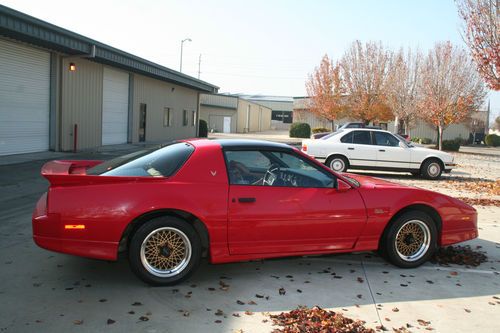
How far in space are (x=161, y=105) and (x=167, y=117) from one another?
1.52 metres

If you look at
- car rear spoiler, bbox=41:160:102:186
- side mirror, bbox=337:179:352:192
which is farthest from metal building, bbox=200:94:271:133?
side mirror, bbox=337:179:352:192

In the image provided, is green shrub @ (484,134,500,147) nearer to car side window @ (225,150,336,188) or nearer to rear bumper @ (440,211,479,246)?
rear bumper @ (440,211,479,246)

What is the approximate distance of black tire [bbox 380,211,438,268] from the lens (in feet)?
16.8

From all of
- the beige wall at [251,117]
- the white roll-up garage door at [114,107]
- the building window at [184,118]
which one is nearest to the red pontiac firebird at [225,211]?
the white roll-up garage door at [114,107]

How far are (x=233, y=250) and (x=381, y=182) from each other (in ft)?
7.03

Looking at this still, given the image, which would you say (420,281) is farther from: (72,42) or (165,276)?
(72,42)

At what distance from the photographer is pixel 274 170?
16.5ft

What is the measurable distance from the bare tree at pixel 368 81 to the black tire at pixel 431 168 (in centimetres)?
2240

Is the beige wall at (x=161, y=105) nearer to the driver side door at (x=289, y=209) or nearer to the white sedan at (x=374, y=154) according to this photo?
the white sedan at (x=374, y=154)

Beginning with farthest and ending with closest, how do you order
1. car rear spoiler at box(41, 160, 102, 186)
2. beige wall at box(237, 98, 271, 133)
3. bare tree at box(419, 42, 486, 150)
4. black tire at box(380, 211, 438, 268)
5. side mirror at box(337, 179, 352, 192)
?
beige wall at box(237, 98, 271, 133), bare tree at box(419, 42, 486, 150), black tire at box(380, 211, 438, 268), side mirror at box(337, 179, 352, 192), car rear spoiler at box(41, 160, 102, 186)

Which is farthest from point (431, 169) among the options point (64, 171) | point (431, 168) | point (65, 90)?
point (65, 90)

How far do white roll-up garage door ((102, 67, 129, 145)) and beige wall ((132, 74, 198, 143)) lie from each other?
876 mm

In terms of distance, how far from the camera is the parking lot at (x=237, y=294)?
12.3 ft

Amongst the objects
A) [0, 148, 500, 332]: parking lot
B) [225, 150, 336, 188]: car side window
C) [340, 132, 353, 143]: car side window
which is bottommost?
[0, 148, 500, 332]: parking lot
